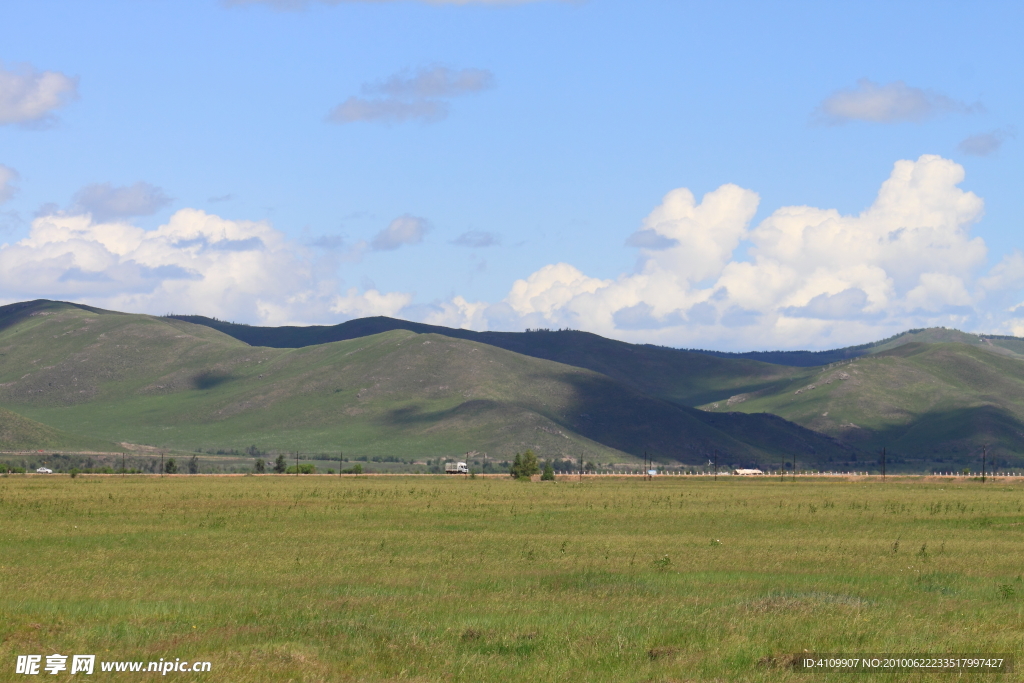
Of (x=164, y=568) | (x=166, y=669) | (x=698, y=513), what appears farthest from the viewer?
(x=698, y=513)

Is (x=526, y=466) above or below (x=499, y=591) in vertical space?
above

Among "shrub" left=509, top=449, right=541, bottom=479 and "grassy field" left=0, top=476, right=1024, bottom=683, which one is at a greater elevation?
"shrub" left=509, top=449, right=541, bottom=479

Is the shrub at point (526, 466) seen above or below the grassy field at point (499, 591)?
above

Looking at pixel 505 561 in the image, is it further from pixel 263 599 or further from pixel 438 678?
pixel 438 678

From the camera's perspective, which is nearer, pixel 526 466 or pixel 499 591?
pixel 499 591

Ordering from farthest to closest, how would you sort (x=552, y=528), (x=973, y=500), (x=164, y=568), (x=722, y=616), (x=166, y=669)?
(x=973, y=500), (x=552, y=528), (x=164, y=568), (x=722, y=616), (x=166, y=669)

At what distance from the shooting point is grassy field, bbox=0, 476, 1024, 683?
2108cm

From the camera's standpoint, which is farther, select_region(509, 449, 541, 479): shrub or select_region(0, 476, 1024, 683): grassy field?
select_region(509, 449, 541, 479): shrub

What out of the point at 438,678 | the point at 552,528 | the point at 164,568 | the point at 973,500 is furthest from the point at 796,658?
the point at 973,500

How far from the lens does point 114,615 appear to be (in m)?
24.9

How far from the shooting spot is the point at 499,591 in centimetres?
A: 2998

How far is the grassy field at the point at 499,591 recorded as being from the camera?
21.1 metres

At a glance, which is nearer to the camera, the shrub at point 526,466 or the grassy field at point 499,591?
the grassy field at point 499,591

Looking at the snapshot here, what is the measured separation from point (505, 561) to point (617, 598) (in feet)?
28.1
